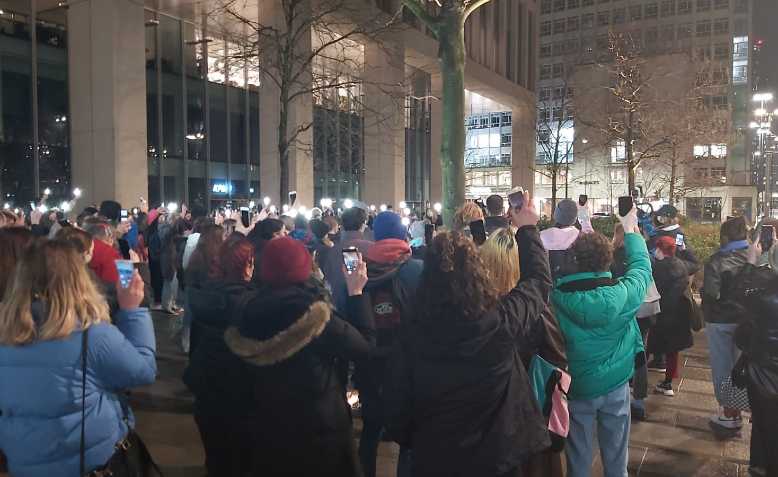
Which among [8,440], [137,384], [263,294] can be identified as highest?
[263,294]

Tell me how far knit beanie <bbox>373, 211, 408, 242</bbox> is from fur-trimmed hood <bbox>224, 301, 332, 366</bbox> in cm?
202

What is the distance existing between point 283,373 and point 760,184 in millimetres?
68168

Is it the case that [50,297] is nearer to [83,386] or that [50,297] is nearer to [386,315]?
[83,386]

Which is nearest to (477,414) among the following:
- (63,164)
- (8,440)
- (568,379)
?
(568,379)

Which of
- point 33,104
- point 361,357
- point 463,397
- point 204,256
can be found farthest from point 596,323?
point 33,104

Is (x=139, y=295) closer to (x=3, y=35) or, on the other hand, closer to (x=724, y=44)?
(x=3, y=35)

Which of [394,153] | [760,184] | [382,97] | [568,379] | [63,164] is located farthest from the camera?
[760,184]

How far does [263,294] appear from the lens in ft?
10.9

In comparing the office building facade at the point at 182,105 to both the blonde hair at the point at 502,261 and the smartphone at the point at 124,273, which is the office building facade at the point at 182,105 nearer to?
the smartphone at the point at 124,273

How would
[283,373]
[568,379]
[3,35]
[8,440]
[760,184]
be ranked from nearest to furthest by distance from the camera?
[8,440] → [283,373] → [568,379] → [3,35] → [760,184]

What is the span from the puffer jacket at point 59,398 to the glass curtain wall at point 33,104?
19.0 m

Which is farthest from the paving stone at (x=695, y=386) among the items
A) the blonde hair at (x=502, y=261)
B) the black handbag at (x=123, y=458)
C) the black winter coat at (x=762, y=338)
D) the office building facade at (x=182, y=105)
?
the office building facade at (x=182, y=105)

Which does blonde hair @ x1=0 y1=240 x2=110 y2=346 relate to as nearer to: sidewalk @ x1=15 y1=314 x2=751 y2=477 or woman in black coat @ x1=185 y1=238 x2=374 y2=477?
woman in black coat @ x1=185 y1=238 x2=374 y2=477

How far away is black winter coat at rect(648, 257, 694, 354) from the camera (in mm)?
6754
